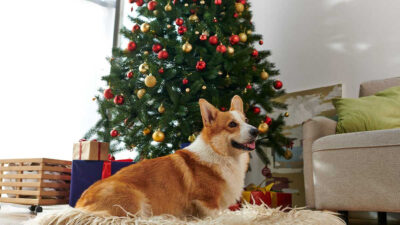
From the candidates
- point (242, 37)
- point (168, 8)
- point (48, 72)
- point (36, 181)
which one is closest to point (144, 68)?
point (168, 8)

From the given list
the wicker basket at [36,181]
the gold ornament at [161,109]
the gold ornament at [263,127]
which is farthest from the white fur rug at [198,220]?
the wicker basket at [36,181]

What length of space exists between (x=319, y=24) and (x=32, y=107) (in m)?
2.58

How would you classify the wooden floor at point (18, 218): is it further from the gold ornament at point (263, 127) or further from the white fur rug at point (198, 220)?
the gold ornament at point (263, 127)

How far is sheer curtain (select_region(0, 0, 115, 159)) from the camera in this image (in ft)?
9.70

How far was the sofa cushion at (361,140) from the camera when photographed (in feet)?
4.51

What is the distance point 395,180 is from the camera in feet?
4.43

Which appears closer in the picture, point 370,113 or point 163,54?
point 370,113

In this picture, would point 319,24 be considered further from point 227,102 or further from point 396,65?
point 227,102

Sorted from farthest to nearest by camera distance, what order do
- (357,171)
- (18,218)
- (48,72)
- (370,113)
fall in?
(48,72) < (370,113) < (18,218) < (357,171)

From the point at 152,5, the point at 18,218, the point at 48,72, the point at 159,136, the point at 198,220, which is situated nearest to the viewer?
the point at 198,220

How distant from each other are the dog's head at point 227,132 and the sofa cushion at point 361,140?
55 cm

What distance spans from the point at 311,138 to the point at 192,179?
2.81 ft

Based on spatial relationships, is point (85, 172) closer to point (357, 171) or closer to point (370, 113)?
point (357, 171)

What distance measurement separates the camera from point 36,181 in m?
1.98
